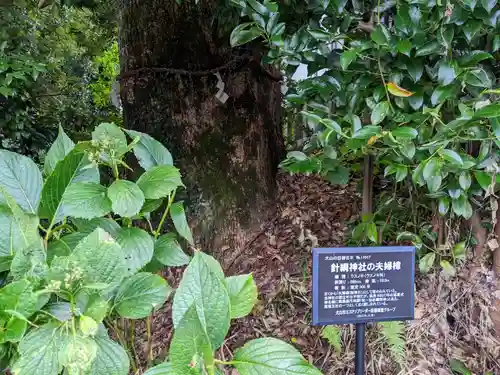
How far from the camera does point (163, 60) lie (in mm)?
2291

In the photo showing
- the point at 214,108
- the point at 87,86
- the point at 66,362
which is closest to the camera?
the point at 66,362

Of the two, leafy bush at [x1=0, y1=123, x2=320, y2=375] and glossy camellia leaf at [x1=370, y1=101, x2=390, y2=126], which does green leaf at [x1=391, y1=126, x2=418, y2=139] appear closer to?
glossy camellia leaf at [x1=370, y1=101, x2=390, y2=126]

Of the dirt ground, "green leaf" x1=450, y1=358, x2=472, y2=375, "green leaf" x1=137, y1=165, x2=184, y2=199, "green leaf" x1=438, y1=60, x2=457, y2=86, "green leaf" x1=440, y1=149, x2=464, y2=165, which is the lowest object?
"green leaf" x1=450, y1=358, x2=472, y2=375

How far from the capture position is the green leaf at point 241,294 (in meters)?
0.81

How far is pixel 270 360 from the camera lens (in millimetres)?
711

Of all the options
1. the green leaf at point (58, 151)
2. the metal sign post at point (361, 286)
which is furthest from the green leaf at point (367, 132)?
the green leaf at point (58, 151)

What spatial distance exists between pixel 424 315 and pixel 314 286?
2.32ft

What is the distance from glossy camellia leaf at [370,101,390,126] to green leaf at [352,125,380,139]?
67mm

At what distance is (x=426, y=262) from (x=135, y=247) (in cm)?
121

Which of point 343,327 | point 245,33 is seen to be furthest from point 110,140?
point 343,327

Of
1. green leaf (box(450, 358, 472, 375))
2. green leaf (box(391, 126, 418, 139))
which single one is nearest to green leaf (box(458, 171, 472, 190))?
green leaf (box(391, 126, 418, 139))

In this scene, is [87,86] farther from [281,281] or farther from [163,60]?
[281,281]

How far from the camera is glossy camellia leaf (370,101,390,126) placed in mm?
1329

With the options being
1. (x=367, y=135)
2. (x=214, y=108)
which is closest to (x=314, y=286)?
(x=367, y=135)
